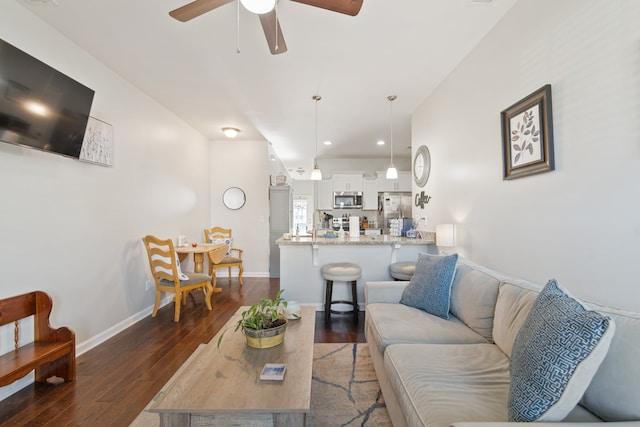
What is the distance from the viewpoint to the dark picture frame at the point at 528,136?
185cm

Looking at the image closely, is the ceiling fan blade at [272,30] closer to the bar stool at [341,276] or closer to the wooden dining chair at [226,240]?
the bar stool at [341,276]

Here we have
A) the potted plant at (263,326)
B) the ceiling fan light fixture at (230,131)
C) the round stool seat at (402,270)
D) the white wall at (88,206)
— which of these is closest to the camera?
the potted plant at (263,326)

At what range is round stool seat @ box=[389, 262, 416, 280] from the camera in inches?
129

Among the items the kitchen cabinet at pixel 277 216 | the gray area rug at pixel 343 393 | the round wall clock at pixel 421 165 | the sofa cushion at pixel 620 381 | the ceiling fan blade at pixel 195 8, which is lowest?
the gray area rug at pixel 343 393

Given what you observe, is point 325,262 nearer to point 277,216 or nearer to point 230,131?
point 277,216

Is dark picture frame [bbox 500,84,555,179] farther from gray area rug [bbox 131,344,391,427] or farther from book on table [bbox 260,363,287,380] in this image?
book on table [bbox 260,363,287,380]

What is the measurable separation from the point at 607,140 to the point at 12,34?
388 centimetres

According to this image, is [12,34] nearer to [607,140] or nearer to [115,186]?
[115,186]

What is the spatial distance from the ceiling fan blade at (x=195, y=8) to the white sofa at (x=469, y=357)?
235cm

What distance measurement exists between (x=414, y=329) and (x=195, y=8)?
8.24 ft

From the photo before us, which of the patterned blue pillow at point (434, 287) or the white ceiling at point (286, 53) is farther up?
the white ceiling at point (286, 53)

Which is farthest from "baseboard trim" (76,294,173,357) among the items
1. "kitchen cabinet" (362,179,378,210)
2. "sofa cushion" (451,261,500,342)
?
"kitchen cabinet" (362,179,378,210)

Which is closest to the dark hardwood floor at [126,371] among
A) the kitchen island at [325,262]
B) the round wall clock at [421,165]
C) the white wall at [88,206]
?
the white wall at [88,206]

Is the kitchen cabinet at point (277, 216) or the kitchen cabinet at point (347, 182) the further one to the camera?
the kitchen cabinet at point (347, 182)
